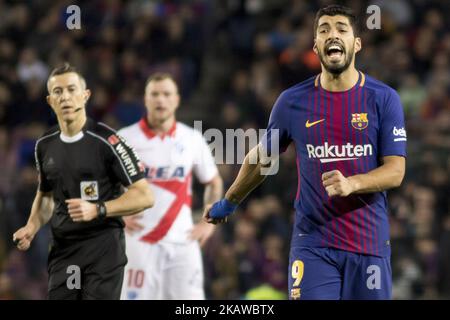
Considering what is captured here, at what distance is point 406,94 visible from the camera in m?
13.4

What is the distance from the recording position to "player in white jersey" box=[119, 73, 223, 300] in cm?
906

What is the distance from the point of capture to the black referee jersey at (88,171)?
7.35 meters

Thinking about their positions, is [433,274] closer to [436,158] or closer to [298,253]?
[436,158]

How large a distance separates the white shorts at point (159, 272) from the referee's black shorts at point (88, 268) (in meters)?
1.62

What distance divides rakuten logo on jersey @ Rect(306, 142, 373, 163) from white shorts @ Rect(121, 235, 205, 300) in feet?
9.81

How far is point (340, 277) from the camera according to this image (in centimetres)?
629

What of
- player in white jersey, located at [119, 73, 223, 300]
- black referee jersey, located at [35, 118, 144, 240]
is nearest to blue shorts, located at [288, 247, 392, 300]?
black referee jersey, located at [35, 118, 144, 240]

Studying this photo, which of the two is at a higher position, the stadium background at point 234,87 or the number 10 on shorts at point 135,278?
the stadium background at point 234,87

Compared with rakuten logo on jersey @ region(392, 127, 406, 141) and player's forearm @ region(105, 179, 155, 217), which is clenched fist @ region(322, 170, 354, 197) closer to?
rakuten logo on jersey @ region(392, 127, 406, 141)

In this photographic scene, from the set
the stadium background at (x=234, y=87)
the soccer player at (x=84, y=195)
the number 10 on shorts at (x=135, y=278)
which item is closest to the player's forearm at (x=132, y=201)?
the soccer player at (x=84, y=195)

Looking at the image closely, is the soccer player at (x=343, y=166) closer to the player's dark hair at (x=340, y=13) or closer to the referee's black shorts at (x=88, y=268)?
the player's dark hair at (x=340, y=13)

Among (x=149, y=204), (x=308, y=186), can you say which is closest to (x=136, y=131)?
(x=149, y=204)

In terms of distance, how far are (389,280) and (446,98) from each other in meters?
7.05
